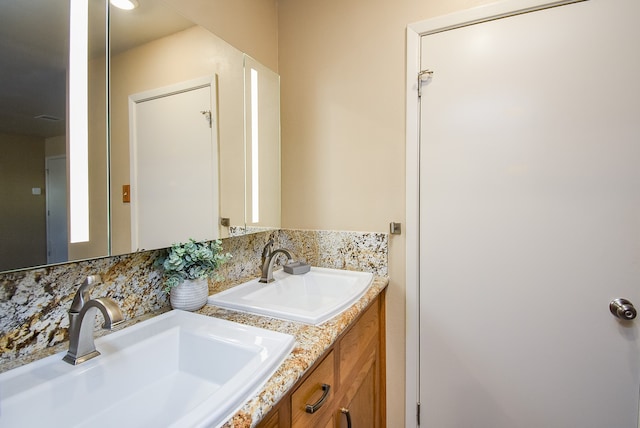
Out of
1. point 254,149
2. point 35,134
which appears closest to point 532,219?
point 254,149

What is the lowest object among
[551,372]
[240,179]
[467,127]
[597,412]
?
[597,412]

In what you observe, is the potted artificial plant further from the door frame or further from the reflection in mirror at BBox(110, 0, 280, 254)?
the door frame

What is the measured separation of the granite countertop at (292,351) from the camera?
0.54 metres

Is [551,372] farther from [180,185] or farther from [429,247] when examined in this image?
[180,185]

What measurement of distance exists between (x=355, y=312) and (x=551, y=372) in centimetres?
88

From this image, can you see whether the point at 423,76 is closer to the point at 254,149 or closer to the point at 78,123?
the point at 254,149

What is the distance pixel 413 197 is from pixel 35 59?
1327 mm

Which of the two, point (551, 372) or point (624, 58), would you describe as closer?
point (624, 58)

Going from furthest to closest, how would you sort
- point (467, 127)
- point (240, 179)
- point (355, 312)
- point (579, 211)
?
point (240, 179) < point (467, 127) < point (579, 211) < point (355, 312)

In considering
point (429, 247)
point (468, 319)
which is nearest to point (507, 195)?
point (429, 247)

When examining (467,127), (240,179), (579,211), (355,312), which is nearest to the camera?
(355,312)

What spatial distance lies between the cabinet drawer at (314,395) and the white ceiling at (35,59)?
89cm

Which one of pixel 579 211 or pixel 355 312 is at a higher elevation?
pixel 579 211

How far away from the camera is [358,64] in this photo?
4.86 feet
